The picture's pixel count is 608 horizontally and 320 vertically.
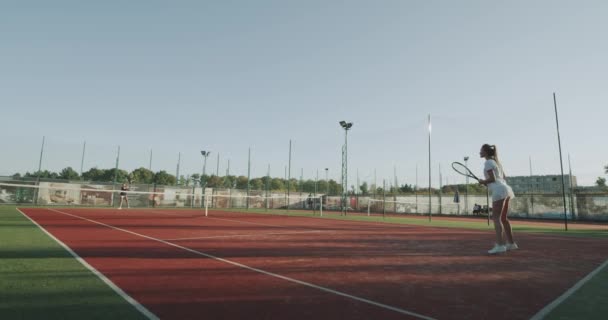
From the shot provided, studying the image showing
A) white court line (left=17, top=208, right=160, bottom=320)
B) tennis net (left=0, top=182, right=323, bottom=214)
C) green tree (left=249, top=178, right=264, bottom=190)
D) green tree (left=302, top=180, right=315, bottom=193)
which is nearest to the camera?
white court line (left=17, top=208, right=160, bottom=320)

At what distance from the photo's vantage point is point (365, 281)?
3.81 m

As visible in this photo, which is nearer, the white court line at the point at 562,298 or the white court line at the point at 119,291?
the white court line at the point at 119,291

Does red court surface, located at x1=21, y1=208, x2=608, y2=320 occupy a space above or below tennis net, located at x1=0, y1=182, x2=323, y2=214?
below

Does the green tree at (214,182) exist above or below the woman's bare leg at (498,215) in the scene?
above

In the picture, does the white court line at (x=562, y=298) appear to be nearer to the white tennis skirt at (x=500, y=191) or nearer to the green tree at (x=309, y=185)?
the white tennis skirt at (x=500, y=191)

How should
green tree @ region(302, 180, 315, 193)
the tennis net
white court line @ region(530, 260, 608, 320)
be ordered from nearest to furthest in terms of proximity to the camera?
white court line @ region(530, 260, 608, 320) < the tennis net < green tree @ region(302, 180, 315, 193)

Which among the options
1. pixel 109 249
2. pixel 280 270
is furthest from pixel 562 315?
pixel 109 249

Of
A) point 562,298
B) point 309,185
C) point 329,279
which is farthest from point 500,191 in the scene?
point 309,185

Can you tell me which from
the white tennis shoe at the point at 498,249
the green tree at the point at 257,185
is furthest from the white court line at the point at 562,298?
the green tree at the point at 257,185

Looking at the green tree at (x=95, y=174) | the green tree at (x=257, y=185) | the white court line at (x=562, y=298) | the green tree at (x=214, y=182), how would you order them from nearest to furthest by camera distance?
the white court line at (x=562, y=298), the green tree at (x=214, y=182), the green tree at (x=95, y=174), the green tree at (x=257, y=185)

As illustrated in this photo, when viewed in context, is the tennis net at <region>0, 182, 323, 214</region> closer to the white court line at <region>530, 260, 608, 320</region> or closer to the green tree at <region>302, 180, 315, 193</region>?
the white court line at <region>530, 260, 608, 320</region>

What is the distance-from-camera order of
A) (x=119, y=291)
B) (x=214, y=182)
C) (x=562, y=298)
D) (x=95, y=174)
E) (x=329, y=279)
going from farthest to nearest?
(x=95, y=174), (x=214, y=182), (x=329, y=279), (x=562, y=298), (x=119, y=291)

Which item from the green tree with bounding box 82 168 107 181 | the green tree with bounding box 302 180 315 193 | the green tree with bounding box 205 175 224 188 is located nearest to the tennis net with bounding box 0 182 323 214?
the green tree with bounding box 205 175 224 188

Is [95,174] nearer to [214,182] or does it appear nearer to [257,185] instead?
[214,182]
